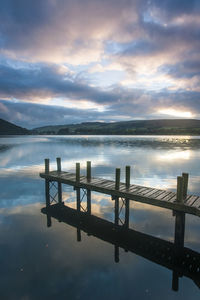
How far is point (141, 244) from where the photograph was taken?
10180 millimetres

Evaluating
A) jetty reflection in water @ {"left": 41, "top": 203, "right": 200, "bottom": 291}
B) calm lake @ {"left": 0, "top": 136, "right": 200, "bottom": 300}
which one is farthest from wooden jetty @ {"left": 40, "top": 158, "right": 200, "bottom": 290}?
calm lake @ {"left": 0, "top": 136, "right": 200, "bottom": 300}

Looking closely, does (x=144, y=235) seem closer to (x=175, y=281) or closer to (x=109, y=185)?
(x=175, y=281)

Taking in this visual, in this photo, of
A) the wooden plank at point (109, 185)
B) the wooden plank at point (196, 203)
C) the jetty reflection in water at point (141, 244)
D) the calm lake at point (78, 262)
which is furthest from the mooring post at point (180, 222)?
the wooden plank at point (109, 185)

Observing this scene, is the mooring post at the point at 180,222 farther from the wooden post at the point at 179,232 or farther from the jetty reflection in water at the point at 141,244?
the jetty reflection in water at the point at 141,244

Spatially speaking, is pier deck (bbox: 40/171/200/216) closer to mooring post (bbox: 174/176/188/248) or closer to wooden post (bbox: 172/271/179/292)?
mooring post (bbox: 174/176/188/248)

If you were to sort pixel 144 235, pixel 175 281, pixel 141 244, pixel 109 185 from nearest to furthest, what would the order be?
pixel 175 281 < pixel 141 244 < pixel 144 235 < pixel 109 185

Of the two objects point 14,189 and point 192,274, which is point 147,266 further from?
point 14,189

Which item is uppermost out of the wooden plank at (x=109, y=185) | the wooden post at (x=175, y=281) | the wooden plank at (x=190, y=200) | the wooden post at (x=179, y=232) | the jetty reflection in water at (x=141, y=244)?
the wooden plank at (x=190, y=200)

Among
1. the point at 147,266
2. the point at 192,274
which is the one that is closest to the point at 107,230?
the point at 147,266

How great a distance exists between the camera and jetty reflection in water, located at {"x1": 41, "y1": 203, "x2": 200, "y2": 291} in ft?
27.7

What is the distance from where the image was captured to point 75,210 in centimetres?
1455

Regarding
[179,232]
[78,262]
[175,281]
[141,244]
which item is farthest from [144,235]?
[78,262]

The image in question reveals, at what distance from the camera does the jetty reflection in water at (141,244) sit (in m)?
8.44

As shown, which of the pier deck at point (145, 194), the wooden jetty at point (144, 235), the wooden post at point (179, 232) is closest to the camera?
the wooden jetty at point (144, 235)
